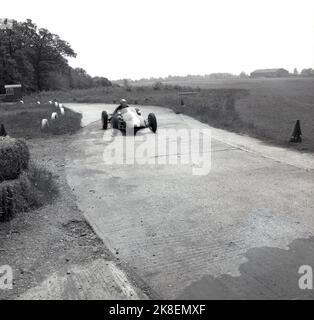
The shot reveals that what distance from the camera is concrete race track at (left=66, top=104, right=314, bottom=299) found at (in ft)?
14.3

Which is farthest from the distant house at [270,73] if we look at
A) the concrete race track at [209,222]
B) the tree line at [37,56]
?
the concrete race track at [209,222]

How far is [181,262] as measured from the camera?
187 inches

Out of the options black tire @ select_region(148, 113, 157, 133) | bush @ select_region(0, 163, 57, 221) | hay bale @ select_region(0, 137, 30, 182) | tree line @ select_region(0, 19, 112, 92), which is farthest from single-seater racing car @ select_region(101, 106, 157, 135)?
tree line @ select_region(0, 19, 112, 92)

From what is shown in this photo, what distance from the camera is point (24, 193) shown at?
6.40 m

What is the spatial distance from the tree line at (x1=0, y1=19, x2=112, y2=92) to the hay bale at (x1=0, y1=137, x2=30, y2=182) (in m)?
55.7

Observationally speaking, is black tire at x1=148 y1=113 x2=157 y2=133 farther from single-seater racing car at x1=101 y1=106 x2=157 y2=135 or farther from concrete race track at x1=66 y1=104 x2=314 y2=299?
concrete race track at x1=66 y1=104 x2=314 y2=299

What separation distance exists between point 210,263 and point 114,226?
73.6 inches

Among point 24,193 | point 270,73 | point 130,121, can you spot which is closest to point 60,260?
point 24,193

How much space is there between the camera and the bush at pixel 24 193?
5930mm

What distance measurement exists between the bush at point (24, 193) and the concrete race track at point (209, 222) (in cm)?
71

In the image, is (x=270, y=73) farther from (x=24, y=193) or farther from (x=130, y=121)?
(x=24, y=193)

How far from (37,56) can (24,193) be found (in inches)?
2739

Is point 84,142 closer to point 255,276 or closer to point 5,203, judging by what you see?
point 5,203

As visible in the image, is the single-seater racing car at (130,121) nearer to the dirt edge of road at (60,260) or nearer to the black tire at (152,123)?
the black tire at (152,123)
